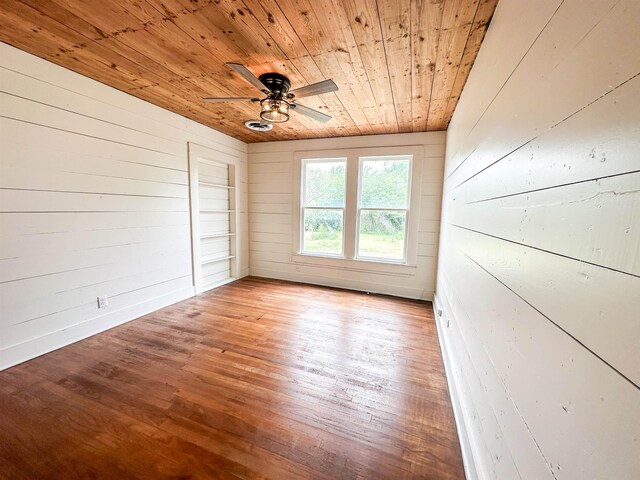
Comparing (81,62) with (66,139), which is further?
(66,139)

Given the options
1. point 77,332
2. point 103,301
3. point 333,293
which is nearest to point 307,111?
point 333,293

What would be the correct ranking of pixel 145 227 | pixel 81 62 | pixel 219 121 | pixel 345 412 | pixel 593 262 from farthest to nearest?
pixel 219 121 < pixel 145 227 < pixel 81 62 < pixel 345 412 < pixel 593 262

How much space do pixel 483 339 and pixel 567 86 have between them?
1085 millimetres

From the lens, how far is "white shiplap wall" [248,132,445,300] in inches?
144

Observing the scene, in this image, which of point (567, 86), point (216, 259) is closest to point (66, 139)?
point (216, 259)

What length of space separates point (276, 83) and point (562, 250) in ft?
7.66

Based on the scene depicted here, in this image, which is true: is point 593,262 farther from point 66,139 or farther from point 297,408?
point 66,139

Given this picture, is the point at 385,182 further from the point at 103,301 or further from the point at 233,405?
the point at 103,301

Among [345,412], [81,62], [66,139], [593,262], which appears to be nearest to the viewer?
[593,262]

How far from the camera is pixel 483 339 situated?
1.27 m

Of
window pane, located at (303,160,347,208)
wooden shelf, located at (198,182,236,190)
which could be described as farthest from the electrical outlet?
window pane, located at (303,160,347,208)

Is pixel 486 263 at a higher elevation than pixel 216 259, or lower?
higher

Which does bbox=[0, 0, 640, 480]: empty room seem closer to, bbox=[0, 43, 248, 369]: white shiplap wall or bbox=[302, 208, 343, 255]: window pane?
bbox=[0, 43, 248, 369]: white shiplap wall

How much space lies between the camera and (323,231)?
4.34 m
